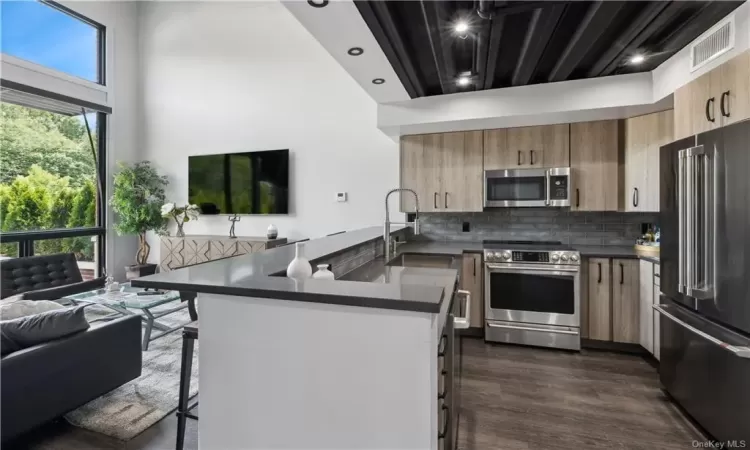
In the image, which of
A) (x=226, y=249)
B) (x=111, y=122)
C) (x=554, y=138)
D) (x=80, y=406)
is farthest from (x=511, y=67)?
(x=111, y=122)

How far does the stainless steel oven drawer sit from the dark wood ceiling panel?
2.25 meters

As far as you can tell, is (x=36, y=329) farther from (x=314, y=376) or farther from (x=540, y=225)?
(x=540, y=225)

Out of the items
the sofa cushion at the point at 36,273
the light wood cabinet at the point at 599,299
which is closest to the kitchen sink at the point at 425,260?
the light wood cabinet at the point at 599,299

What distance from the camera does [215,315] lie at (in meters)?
1.38

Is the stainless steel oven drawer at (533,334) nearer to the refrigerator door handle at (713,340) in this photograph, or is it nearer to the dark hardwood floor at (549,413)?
the dark hardwood floor at (549,413)

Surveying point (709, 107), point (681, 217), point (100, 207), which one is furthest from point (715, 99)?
point (100, 207)

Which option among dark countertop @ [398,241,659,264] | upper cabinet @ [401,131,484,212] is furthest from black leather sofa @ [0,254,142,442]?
upper cabinet @ [401,131,484,212]

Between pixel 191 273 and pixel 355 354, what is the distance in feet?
2.80

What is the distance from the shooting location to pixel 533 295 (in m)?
3.31

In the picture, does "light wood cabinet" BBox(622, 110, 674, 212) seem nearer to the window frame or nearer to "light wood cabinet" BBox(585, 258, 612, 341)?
"light wood cabinet" BBox(585, 258, 612, 341)

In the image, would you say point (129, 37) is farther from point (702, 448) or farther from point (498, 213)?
point (702, 448)

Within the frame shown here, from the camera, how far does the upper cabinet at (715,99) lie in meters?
1.91

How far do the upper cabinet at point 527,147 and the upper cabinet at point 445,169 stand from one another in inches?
4.8

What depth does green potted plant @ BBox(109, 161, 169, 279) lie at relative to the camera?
5.55 metres
